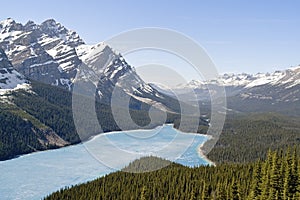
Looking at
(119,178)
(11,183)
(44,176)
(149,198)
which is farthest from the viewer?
(44,176)

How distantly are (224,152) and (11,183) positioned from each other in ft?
344

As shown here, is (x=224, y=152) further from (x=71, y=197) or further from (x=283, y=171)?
(x=283, y=171)

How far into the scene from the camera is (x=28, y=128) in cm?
19250

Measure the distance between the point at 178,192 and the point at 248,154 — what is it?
10861 cm

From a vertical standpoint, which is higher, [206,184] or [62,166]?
[206,184]

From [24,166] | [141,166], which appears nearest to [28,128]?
[24,166]

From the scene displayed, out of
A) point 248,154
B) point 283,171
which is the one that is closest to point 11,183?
point 283,171

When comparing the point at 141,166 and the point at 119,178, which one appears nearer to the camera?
the point at 119,178

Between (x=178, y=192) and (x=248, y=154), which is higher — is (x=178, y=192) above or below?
below

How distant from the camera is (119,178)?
319 ft

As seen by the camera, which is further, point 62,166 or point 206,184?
point 62,166

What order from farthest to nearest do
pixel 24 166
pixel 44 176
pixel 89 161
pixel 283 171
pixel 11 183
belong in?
pixel 89 161
pixel 24 166
pixel 44 176
pixel 11 183
pixel 283 171

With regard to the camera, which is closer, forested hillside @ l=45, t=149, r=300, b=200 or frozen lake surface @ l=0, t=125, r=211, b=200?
forested hillside @ l=45, t=149, r=300, b=200

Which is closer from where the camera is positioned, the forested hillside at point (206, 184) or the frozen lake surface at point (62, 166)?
the forested hillside at point (206, 184)
